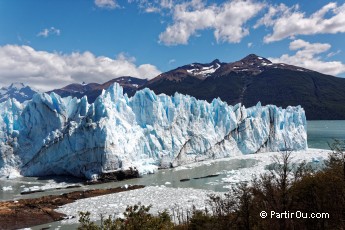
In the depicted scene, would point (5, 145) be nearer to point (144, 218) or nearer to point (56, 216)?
point (56, 216)

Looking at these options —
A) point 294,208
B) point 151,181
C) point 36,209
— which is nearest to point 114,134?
point 151,181

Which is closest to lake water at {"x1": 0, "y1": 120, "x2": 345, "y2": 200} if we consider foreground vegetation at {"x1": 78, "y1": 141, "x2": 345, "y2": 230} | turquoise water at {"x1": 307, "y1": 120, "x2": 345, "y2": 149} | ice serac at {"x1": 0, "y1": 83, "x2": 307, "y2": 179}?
ice serac at {"x1": 0, "y1": 83, "x2": 307, "y2": 179}

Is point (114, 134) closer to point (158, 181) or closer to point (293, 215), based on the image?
point (158, 181)

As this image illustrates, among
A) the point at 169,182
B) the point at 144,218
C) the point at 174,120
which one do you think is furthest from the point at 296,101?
the point at 144,218

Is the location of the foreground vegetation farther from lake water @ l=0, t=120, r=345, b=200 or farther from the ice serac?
the ice serac

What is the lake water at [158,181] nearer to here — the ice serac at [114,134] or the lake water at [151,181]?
the lake water at [151,181]
